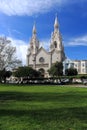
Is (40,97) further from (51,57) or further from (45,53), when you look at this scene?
(45,53)

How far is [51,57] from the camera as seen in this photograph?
179 m

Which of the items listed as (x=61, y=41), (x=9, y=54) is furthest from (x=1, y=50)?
(x=61, y=41)

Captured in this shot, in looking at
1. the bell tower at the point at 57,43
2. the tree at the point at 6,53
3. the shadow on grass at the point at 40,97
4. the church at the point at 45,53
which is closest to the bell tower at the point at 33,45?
the church at the point at 45,53

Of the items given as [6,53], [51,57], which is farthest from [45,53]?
[6,53]

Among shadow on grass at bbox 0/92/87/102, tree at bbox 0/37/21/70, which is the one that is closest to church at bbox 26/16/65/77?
tree at bbox 0/37/21/70

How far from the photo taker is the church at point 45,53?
178m

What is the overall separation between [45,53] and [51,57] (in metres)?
6.04

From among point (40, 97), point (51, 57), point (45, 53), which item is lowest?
point (40, 97)

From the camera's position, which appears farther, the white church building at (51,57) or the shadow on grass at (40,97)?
the white church building at (51,57)

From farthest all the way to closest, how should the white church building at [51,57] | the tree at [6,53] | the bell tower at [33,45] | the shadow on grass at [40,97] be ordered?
the bell tower at [33,45] < the white church building at [51,57] < the tree at [6,53] < the shadow on grass at [40,97]

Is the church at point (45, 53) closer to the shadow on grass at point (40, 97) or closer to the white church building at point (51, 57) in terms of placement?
the white church building at point (51, 57)

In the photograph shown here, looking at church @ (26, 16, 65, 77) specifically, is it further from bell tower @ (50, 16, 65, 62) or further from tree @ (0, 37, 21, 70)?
tree @ (0, 37, 21, 70)

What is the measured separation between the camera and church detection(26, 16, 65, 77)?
178m

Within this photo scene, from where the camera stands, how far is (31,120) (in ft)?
38.7
